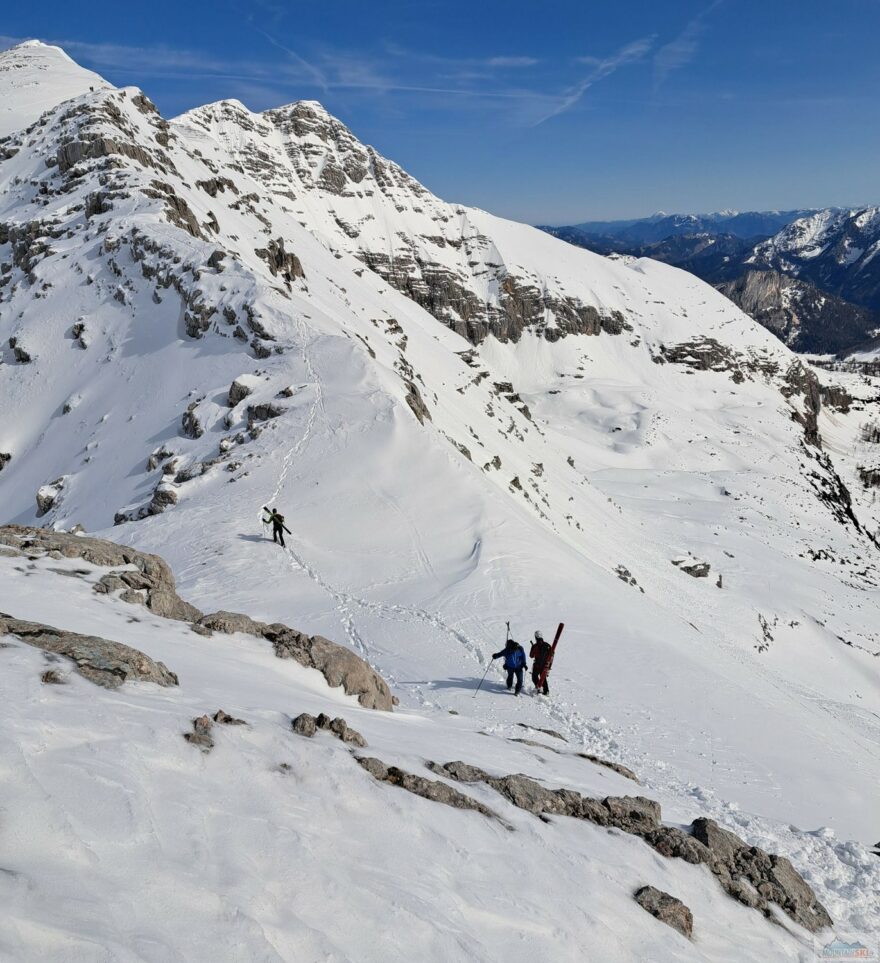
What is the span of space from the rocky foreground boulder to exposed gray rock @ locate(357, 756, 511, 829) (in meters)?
3.99

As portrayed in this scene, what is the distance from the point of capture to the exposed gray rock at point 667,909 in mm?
6027

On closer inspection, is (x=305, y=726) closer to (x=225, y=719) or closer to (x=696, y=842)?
(x=225, y=719)

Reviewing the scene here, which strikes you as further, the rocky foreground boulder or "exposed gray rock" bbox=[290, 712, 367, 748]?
the rocky foreground boulder

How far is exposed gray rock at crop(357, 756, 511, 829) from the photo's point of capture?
6.73 m

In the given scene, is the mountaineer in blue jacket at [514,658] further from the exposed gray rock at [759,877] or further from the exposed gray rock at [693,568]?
the exposed gray rock at [693,568]

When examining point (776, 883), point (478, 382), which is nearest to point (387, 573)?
point (776, 883)

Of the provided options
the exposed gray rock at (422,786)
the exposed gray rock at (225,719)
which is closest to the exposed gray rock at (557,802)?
the exposed gray rock at (422,786)

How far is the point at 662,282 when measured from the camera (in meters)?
152

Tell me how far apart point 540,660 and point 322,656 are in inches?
200

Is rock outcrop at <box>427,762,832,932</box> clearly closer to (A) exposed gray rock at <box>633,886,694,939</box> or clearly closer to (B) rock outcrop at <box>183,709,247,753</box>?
(A) exposed gray rock at <box>633,886,694,939</box>

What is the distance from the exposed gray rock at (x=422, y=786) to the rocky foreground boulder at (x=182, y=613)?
13.1 feet

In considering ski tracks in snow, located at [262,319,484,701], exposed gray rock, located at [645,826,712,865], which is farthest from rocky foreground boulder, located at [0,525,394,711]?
exposed gray rock, located at [645,826,712,865]

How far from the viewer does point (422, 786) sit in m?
6.82

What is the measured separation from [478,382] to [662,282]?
10896 cm
